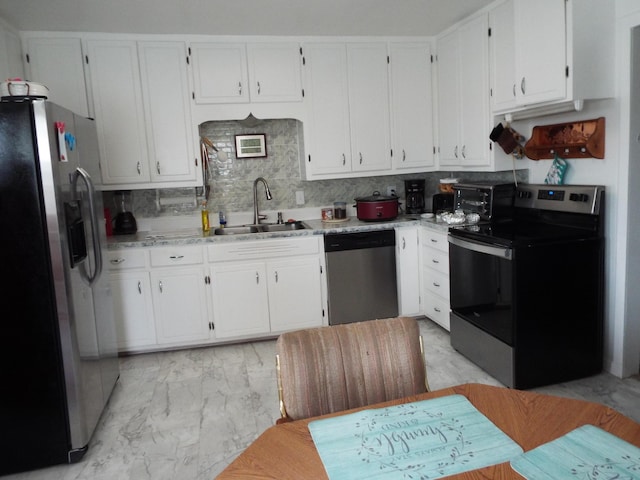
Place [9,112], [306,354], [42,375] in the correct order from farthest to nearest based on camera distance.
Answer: [42,375] < [9,112] < [306,354]

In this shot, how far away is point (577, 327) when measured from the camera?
2.78 metres

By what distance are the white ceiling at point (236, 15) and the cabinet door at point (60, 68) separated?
11 centimetres

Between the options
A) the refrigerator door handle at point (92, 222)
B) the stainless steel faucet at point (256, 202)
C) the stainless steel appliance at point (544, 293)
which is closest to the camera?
the refrigerator door handle at point (92, 222)

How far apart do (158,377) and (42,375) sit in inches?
43.4

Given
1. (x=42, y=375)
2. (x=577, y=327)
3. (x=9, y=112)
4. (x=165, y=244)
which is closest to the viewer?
(x=9, y=112)

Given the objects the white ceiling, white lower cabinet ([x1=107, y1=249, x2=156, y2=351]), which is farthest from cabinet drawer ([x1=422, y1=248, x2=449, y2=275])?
white lower cabinet ([x1=107, y1=249, x2=156, y2=351])

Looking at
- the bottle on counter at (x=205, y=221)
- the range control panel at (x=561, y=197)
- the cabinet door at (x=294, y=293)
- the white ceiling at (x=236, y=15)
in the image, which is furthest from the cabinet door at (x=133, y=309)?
the range control panel at (x=561, y=197)

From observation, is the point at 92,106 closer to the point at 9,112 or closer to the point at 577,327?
the point at 9,112

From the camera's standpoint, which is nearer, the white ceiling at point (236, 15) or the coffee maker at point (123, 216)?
the white ceiling at point (236, 15)

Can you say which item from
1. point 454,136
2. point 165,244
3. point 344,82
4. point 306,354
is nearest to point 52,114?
point 165,244

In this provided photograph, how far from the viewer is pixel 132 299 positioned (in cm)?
354

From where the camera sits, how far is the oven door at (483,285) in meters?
2.71

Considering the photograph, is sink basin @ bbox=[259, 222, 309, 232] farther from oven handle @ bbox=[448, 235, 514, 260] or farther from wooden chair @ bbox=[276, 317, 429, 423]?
wooden chair @ bbox=[276, 317, 429, 423]

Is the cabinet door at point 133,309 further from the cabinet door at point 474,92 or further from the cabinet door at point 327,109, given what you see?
the cabinet door at point 474,92
